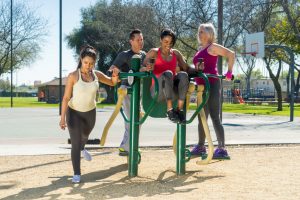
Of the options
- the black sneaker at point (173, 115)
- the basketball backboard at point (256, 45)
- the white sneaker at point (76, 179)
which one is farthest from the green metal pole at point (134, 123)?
the basketball backboard at point (256, 45)

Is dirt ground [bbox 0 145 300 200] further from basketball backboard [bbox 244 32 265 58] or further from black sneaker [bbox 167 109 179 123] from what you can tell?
basketball backboard [bbox 244 32 265 58]

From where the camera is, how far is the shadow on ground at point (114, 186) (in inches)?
190

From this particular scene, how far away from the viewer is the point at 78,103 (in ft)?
18.0

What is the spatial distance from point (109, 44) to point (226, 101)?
15979 millimetres

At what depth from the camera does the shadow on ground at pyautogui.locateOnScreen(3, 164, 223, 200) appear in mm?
4820

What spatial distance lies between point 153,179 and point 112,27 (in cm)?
3208

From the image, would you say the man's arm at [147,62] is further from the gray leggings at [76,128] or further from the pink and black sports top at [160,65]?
the gray leggings at [76,128]

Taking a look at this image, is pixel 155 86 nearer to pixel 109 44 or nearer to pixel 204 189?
pixel 204 189

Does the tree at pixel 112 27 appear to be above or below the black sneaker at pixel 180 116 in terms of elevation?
above

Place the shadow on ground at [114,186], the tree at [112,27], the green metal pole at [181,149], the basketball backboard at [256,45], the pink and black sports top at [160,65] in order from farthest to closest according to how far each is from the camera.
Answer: the tree at [112,27] < the basketball backboard at [256,45] < the green metal pole at [181,149] < the pink and black sports top at [160,65] < the shadow on ground at [114,186]

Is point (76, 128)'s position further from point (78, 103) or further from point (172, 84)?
point (172, 84)

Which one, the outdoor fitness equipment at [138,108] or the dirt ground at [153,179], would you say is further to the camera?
the outdoor fitness equipment at [138,108]

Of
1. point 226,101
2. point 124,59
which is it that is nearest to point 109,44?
point 226,101

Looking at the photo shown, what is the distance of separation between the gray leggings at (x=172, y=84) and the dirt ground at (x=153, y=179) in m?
0.96
